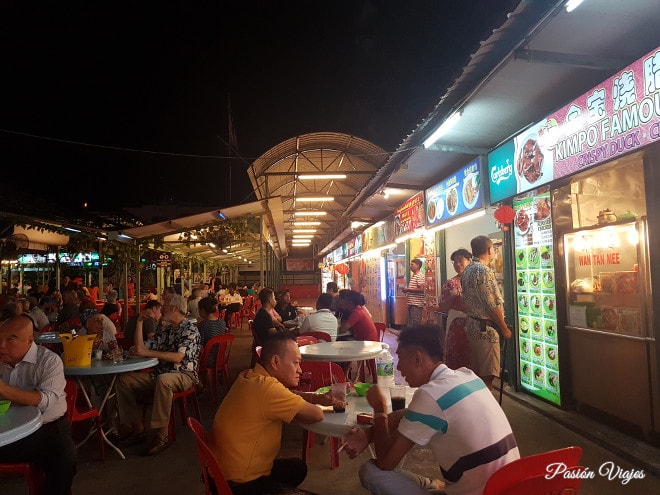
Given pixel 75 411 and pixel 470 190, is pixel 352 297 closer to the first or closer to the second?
pixel 470 190

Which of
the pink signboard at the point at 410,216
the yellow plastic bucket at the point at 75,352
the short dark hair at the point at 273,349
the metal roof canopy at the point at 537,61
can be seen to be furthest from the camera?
the pink signboard at the point at 410,216

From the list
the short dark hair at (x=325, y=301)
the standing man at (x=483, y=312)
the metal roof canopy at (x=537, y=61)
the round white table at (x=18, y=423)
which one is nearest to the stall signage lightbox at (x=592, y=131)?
the metal roof canopy at (x=537, y=61)

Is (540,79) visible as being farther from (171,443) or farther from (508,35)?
(171,443)

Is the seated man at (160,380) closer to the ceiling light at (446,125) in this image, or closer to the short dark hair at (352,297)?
the short dark hair at (352,297)

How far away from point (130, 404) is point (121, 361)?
54 cm

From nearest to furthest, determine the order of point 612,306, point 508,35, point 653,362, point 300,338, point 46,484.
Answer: point 46,484 → point 508,35 → point 653,362 → point 612,306 → point 300,338

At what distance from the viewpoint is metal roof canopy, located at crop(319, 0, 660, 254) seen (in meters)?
3.32

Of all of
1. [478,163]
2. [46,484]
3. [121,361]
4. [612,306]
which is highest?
[478,163]

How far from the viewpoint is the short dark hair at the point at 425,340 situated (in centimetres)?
215

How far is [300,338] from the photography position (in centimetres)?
545

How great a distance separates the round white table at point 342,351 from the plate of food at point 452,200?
2854 mm

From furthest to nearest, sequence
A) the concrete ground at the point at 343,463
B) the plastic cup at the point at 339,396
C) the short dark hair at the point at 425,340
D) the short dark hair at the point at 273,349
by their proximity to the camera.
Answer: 1. the concrete ground at the point at 343,463
2. the plastic cup at the point at 339,396
3. the short dark hair at the point at 273,349
4. the short dark hair at the point at 425,340

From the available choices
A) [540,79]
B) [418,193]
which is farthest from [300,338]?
[418,193]

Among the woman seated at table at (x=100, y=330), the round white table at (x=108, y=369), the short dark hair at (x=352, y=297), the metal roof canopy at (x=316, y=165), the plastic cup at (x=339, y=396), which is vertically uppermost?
the metal roof canopy at (x=316, y=165)
